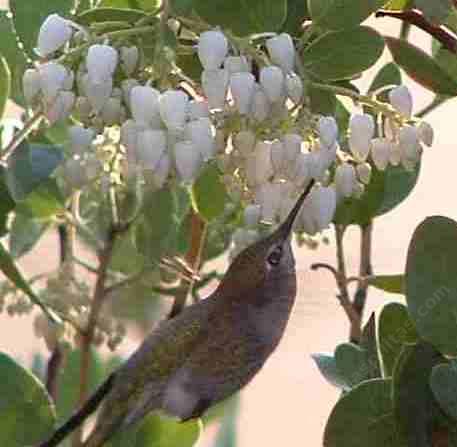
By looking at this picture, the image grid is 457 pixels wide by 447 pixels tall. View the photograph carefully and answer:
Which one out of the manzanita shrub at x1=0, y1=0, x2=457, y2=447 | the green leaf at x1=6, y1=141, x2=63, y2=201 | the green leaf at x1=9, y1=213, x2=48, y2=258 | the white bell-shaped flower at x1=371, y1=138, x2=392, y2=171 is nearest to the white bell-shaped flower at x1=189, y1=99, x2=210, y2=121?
the manzanita shrub at x1=0, y1=0, x2=457, y2=447

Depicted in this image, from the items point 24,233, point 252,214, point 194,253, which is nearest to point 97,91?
point 252,214

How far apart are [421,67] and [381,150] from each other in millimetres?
106

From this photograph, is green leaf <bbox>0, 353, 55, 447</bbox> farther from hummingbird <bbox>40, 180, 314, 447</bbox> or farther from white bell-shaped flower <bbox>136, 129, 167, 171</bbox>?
white bell-shaped flower <bbox>136, 129, 167, 171</bbox>

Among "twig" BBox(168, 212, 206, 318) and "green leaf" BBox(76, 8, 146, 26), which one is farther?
"twig" BBox(168, 212, 206, 318)

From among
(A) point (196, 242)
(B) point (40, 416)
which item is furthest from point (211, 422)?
(B) point (40, 416)

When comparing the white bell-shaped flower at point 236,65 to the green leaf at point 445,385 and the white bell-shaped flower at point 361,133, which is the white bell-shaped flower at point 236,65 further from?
the green leaf at point 445,385

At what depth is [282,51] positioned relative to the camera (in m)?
0.73

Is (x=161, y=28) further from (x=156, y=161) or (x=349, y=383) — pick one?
(x=349, y=383)

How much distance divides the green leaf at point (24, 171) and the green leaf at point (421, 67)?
23 cm

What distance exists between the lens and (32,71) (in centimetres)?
74

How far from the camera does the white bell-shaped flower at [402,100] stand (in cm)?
77

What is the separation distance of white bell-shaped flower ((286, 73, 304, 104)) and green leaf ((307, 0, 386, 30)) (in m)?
0.06

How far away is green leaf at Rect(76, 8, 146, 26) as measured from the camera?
2.61 feet

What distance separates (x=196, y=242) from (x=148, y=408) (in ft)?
0.88
